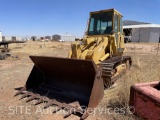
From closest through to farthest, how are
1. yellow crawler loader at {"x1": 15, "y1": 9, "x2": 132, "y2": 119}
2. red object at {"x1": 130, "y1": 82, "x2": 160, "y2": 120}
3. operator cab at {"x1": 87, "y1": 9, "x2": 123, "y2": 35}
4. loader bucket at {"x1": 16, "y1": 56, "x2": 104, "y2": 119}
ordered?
red object at {"x1": 130, "y1": 82, "x2": 160, "y2": 120} → loader bucket at {"x1": 16, "y1": 56, "x2": 104, "y2": 119} → yellow crawler loader at {"x1": 15, "y1": 9, "x2": 132, "y2": 119} → operator cab at {"x1": 87, "y1": 9, "x2": 123, "y2": 35}

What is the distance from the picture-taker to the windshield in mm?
7216

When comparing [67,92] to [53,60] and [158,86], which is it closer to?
[53,60]

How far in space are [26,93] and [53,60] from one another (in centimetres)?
123

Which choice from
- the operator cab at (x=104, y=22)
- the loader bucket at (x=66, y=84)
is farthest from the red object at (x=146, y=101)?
the operator cab at (x=104, y=22)

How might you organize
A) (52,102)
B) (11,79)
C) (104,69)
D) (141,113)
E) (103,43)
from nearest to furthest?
1. (141,113)
2. (52,102)
3. (104,69)
4. (103,43)
5. (11,79)

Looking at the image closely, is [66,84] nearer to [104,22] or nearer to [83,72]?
[83,72]

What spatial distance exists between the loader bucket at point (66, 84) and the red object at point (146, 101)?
1.03 metres

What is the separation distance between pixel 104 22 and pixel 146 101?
4175mm

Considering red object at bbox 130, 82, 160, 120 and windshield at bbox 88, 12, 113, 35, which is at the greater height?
windshield at bbox 88, 12, 113, 35

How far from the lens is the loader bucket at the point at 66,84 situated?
4812mm

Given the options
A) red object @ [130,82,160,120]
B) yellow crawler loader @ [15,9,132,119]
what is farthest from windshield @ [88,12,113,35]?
red object @ [130,82,160,120]

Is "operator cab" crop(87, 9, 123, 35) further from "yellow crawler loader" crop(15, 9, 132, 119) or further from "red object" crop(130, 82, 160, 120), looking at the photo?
"red object" crop(130, 82, 160, 120)

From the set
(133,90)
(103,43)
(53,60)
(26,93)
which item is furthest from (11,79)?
(133,90)

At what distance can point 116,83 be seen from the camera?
22.6 ft
